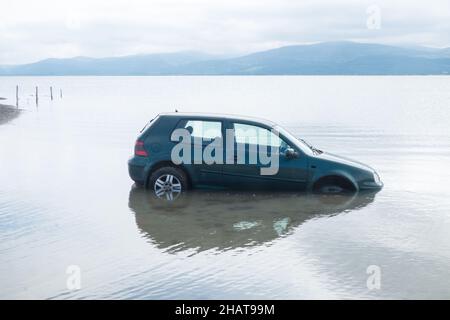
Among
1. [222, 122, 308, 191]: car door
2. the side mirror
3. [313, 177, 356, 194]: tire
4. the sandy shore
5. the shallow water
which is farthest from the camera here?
the sandy shore

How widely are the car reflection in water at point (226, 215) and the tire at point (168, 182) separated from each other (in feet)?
0.56

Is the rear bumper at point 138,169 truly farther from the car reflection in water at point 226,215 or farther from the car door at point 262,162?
the car door at point 262,162

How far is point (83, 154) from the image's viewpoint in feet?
65.0

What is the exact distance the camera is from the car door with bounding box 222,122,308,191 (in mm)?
11992

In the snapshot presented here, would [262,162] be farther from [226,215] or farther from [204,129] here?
[226,215]

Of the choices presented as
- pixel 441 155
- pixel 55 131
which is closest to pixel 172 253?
Result: pixel 441 155

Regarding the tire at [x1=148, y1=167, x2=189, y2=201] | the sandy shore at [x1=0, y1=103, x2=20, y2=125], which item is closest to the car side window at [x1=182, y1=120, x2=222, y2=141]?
the tire at [x1=148, y1=167, x2=189, y2=201]

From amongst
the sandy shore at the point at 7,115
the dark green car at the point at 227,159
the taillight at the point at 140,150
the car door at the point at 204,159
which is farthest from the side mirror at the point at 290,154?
the sandy shore at the point at 7,115

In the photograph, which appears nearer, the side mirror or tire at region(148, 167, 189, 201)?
the side mirror

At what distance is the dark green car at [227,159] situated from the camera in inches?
473

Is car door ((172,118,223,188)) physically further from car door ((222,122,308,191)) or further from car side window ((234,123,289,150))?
car side window ((234,123,289,150))

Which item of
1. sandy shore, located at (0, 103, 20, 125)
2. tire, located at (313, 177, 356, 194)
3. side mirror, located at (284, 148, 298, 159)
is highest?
sandy shore, located at (0, 103, 20, 125)

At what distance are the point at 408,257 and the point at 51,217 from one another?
237 inches

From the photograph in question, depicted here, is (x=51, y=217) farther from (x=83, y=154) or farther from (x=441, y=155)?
(x=441, y=155)
